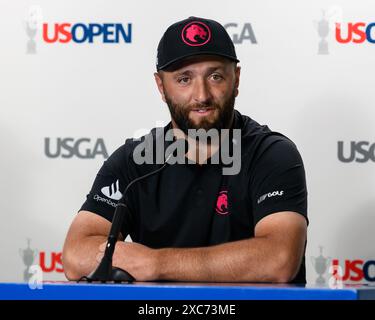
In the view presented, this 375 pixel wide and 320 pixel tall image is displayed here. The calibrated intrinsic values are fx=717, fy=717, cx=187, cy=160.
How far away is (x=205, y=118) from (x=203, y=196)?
0.25m

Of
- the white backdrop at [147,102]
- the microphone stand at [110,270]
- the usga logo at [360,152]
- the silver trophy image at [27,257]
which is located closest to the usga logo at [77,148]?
the white backdrop at [147,102]

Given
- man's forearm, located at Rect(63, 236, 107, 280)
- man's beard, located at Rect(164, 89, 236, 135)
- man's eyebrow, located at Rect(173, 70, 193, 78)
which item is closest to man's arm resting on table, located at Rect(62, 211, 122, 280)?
man's forearm, located at Rect(63, 236, 107, 280)

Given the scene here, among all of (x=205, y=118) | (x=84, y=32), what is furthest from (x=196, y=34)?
(x=84, y=32)

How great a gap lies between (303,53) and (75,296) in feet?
6.52

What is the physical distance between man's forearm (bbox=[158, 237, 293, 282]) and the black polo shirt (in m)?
0.29

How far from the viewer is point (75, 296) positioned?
1281 mm

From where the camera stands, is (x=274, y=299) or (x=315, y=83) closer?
(x=274, y=299)

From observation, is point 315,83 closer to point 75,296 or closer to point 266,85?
point 266,85

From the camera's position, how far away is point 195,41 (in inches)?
87.1

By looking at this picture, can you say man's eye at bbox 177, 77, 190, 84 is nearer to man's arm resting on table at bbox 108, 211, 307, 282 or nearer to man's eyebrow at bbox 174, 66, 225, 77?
man's eyebrow at bbox 174, 66, 225, 77

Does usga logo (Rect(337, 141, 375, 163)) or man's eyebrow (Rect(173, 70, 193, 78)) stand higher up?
man's eyebrow (Rect(173, 70, 193, 78))

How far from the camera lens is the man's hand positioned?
181 centimetres

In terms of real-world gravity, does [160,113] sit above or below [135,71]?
below
